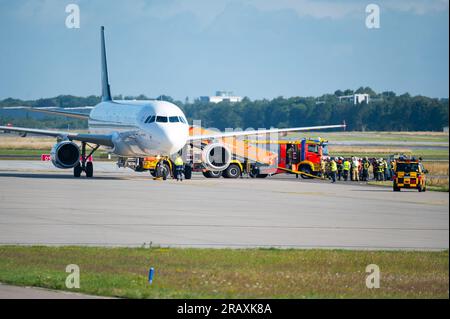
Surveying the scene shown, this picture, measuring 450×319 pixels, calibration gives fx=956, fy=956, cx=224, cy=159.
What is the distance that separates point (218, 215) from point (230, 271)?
1365 cm

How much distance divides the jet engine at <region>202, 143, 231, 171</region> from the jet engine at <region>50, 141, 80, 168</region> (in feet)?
27.3

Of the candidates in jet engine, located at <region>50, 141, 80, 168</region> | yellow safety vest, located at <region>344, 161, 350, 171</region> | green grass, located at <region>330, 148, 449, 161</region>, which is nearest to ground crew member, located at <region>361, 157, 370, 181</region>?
yellow safety vest, located at <region>344, 161, 350, 171</region>

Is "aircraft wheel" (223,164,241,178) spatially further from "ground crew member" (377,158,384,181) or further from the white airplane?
"ground crew member" (377,158,384,181)

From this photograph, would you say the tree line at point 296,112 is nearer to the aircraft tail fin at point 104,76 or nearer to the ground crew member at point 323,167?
the aircraft tail fin at point 104,76

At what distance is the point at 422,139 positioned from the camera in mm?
118500

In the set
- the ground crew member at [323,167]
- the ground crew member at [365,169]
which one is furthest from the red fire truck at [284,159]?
the ground crew member at [365,169]

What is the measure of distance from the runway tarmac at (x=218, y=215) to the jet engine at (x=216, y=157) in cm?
779

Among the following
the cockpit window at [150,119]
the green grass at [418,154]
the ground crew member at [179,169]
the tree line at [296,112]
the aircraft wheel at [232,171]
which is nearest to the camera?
the cockpit window at [150,119]

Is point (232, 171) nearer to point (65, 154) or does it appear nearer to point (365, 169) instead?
point (365, 169)

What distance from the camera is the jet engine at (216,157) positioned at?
62.5 meters

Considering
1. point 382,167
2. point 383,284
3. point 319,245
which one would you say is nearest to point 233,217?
point 319,245

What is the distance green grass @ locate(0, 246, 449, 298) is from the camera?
63.0ft

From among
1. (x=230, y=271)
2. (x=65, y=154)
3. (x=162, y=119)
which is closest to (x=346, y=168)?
(x=162, y=119)
